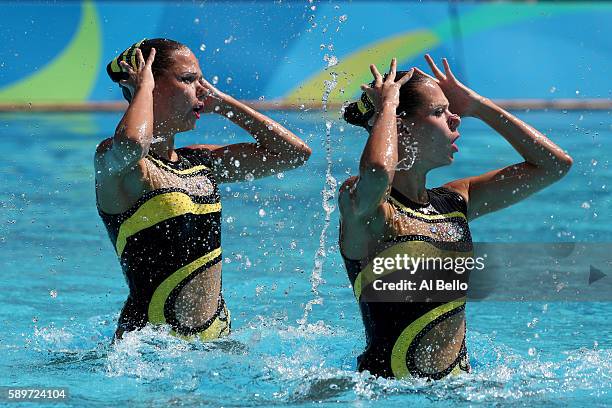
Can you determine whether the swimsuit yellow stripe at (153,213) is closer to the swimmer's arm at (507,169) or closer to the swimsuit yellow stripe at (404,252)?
the swimsuit yellow stripe at (404,252)

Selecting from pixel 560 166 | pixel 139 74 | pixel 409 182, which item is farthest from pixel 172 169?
pixel 560 166

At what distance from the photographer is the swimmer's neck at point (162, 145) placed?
14.2 feet

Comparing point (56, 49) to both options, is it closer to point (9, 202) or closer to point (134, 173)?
point (9, 202)

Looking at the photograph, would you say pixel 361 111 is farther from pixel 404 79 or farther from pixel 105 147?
pixel 105 147

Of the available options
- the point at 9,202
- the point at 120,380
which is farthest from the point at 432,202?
the point at 9,202

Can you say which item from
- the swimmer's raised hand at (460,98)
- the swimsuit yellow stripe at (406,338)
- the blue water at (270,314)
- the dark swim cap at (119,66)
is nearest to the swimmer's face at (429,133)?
the swimmer's raised hand at (460,98)

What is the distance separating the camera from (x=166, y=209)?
13.9 ft

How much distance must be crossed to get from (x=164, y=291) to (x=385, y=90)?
130 centimetres

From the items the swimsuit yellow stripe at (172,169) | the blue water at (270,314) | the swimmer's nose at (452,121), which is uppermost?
the swimmer's nose at (452,121)

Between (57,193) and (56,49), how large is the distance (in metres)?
5.28

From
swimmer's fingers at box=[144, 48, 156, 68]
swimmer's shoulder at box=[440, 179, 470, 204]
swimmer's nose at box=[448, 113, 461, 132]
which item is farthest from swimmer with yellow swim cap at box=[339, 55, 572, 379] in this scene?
swimmer's fingers at box=[144, 48, 156, 68]

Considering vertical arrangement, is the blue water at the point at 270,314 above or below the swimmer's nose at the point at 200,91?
below

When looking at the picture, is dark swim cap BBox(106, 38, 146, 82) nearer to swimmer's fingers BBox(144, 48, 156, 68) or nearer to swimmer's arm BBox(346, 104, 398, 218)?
swimmer's fingers BBox(144, 48, 156, 68)

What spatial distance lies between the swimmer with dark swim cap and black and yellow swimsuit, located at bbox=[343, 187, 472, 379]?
780 millimetres
